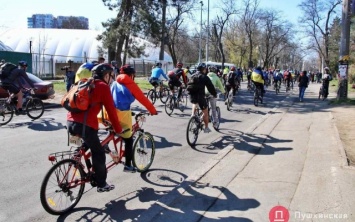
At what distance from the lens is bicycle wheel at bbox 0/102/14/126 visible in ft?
37.8

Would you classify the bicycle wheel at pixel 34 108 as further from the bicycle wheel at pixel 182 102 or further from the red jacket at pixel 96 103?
the red jacket at pixel 96 103

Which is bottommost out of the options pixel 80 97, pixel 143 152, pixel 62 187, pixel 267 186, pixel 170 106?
pixel 267 186

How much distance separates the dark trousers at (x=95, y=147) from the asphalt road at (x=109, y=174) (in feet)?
1.46

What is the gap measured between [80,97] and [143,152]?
220 centimetres

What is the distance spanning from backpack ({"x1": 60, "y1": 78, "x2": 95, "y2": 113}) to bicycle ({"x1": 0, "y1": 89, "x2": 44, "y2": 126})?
7735 mm

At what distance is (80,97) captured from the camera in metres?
4.48

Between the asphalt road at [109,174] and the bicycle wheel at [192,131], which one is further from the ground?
the bicycle wheel at [192,131]

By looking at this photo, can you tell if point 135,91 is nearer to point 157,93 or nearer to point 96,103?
point 96,103

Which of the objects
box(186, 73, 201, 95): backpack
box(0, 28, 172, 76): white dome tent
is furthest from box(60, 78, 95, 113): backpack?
box(0, 28, 172, 76): white dome tent

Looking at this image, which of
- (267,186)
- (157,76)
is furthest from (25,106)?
(267,186)

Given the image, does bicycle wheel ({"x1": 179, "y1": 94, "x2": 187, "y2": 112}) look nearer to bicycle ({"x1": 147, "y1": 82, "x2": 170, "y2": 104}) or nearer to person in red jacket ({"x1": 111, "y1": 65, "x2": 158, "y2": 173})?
bicycle ({"x1": 147, "y1": 82, "x2": 170, "y2": 104})

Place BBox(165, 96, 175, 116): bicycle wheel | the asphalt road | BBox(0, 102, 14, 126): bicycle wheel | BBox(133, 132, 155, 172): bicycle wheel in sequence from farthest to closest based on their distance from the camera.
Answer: BBox(165, 96, 175, 116): bicycle wheel
BBox(0, 102, 14, 126): bicycle wheel
BBox(133, 132, 155, 172): bicycle wheel
the asphalt road

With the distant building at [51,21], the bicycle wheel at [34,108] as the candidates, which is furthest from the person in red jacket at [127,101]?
the distant building at [51,21]

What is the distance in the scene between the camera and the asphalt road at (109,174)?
4.91 m
